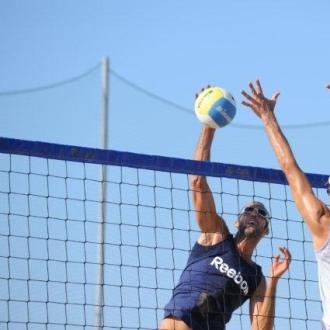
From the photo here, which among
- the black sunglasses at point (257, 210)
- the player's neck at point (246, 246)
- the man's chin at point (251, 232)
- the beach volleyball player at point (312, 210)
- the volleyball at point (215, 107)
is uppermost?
the volleyball at point (215, 107)

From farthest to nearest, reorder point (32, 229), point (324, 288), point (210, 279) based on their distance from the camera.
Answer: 1. point (32, 229)
2. point (210, 279)
3. point (324, 288)

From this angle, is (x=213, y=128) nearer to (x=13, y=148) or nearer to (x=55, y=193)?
(x=13, y=148)

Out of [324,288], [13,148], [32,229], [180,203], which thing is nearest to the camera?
[324,288]

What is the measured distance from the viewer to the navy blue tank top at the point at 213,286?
22.0ft

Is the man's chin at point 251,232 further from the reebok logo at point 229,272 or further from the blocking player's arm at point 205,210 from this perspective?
the reebok logo at point 229,272

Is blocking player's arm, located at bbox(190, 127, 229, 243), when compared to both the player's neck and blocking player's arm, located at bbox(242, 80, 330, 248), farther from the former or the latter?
blocking player's arm, located at bbox(242, 80, 330, 248)

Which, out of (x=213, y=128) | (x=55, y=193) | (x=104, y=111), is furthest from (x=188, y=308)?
(x=104, y=111)

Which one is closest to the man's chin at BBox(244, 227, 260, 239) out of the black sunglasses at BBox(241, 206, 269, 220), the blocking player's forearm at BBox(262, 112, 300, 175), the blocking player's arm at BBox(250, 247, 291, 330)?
the black sunglasses at BBox(241, 206, 269, 220)

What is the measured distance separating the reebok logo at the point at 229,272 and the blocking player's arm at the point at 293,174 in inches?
47.9

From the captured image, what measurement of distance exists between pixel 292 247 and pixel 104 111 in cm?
360

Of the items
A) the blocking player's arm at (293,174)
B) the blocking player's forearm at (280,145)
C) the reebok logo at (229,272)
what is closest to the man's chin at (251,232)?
the reebok logo at (229,272)

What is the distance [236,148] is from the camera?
13.0 metres

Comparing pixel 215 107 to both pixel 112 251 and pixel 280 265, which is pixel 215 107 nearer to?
pixel 280 265

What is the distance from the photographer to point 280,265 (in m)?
7.12
